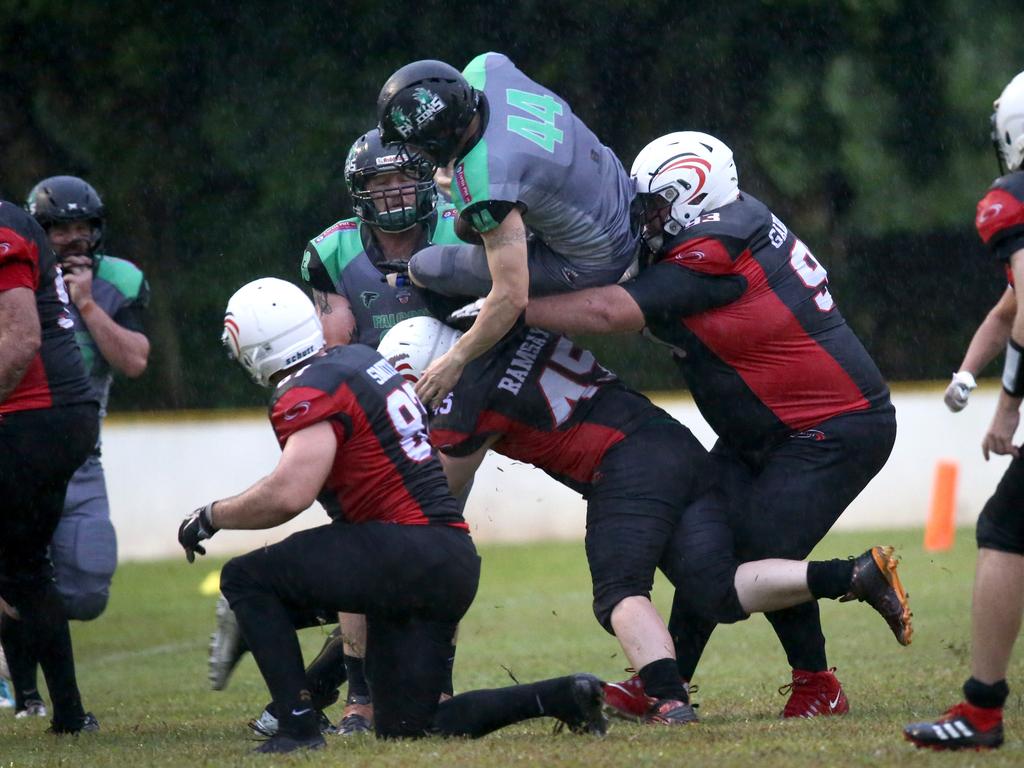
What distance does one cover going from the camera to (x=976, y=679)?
14.5 ft

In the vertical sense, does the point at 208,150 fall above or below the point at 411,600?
above

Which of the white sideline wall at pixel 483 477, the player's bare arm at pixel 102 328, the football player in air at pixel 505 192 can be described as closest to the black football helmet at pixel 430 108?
the football player in air at pixel 505 192

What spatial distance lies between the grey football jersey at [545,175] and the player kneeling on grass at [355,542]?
2.27 ft

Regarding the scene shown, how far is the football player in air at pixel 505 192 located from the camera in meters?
5.25

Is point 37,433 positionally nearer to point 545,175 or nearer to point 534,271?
point 534,271

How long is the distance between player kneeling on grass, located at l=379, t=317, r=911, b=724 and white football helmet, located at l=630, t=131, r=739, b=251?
1.88 ft

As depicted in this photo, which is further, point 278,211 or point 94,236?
point 278,211

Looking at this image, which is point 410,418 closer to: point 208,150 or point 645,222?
point 645,222

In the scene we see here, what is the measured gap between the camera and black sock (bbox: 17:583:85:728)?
5719mm

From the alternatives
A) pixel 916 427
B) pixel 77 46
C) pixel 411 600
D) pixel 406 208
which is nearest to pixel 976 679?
pixel 411 600

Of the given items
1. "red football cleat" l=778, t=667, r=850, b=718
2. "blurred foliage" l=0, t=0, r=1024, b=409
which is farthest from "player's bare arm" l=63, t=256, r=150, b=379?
"blurred foliage" l=0, t=0, r=1024, b=409

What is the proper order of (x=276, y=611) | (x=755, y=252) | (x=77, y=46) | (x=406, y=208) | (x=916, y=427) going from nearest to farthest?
(x=276, y=611) → (x=755, y=252) → (x=406, y=208) → (x=916, y=427) → (x=77, y=46)

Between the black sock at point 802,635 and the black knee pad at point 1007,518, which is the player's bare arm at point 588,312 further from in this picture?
the black knee pad at point 1007,518

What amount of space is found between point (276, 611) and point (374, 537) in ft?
1.21
